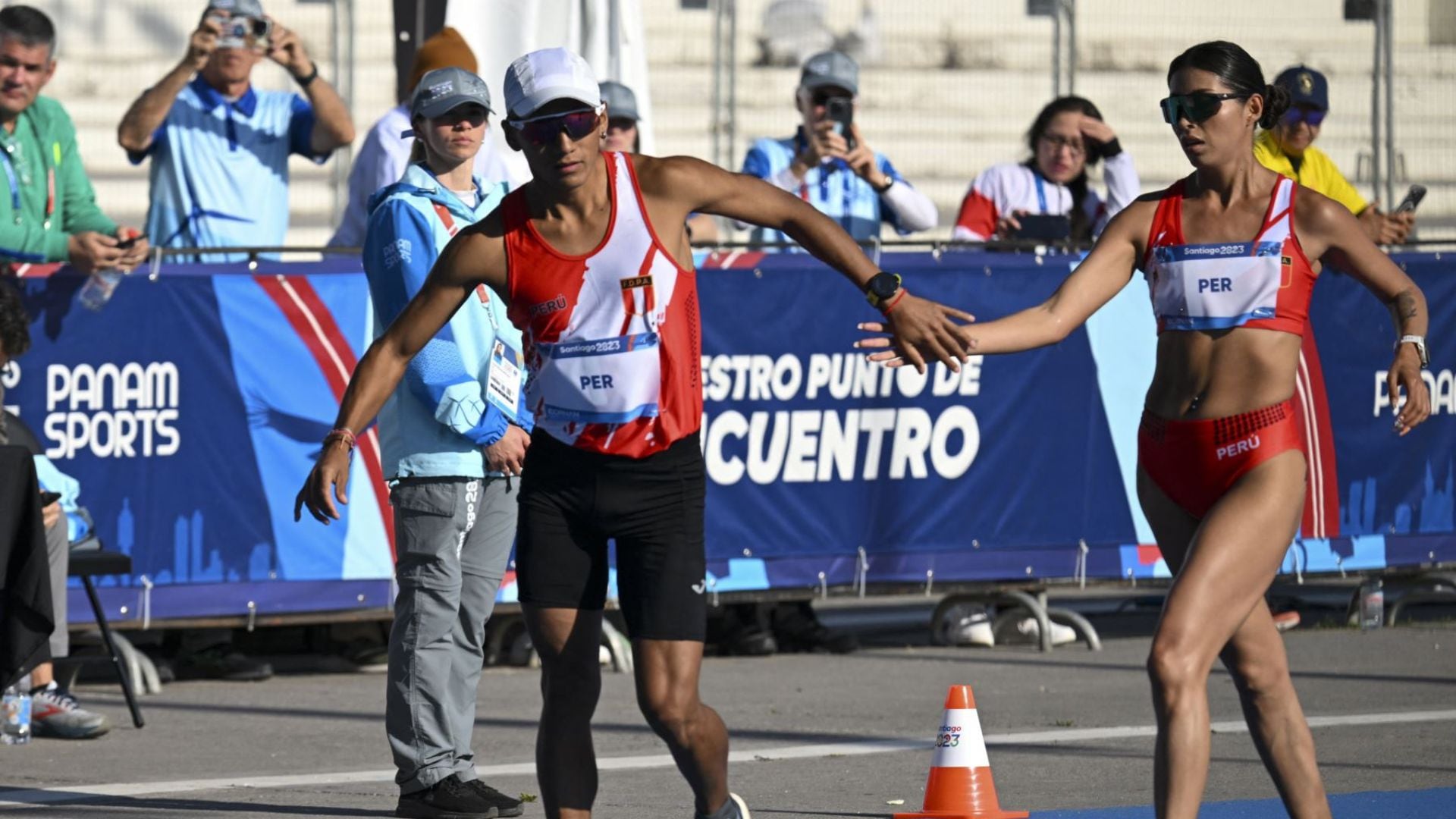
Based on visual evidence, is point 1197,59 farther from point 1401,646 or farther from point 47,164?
point 1401,646

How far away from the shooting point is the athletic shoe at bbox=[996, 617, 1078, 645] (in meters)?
11.3

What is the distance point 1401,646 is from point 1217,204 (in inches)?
235

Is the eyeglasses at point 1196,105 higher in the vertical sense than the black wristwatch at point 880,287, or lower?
higher

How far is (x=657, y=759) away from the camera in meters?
8.11

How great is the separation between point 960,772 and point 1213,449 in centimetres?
130

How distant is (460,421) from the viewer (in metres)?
6.94

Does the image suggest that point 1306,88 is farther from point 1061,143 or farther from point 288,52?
point 288,52

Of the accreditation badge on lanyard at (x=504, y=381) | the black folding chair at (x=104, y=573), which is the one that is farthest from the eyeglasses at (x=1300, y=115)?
the black folding chair at (x=104, y=573)

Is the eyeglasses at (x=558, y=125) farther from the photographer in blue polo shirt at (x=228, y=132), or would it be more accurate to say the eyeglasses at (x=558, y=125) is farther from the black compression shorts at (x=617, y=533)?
the photographer in blue polo shirt at (x=228, y=132)

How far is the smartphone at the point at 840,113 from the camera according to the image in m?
10.7

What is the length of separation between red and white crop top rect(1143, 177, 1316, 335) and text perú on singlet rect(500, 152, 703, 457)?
1224 mm

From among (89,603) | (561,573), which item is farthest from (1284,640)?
(561,573)

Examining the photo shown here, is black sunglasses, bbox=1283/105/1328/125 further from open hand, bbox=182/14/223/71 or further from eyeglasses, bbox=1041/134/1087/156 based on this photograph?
open hand, bbox=182/14/223/71

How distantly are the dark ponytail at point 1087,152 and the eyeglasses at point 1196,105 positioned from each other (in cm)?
542
